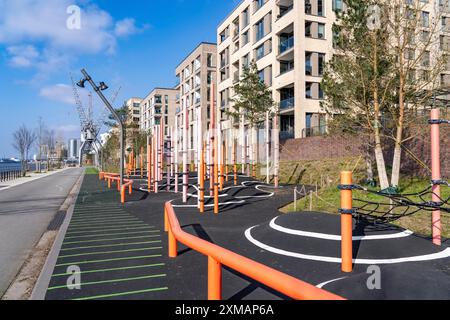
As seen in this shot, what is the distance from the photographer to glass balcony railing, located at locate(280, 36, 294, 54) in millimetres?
31797

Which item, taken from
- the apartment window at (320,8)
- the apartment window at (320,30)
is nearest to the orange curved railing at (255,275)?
the apartment window at (320,30)

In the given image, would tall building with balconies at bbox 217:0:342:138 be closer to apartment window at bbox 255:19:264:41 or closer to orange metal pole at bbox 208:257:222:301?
apartment window at bbox 255:19:264:41

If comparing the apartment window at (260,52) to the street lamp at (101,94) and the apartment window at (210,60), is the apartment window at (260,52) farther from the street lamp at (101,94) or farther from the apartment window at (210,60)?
the street lamp at (101,94)

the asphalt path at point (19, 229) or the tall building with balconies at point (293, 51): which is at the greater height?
the tall building with balconies at point (293, 51)

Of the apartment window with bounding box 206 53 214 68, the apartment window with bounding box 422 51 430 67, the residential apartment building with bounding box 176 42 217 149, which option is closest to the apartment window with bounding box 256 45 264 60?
the residential apartment building with bounding box 176 42 217 149

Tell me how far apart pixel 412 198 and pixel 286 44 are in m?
25.0

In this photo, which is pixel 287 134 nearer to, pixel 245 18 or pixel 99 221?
pixel 245 18

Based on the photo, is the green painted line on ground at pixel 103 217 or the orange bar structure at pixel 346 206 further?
the green painted line on ground at pixel 103 217

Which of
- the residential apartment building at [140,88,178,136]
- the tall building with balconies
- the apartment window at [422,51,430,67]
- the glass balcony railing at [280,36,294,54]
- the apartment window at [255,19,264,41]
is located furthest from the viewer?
the residential apartment building at [140,88,178,136]

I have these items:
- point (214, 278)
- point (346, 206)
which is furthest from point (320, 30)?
point (214, 278)

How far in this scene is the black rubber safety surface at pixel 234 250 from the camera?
163 inches

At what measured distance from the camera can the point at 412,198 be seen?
1118 cm

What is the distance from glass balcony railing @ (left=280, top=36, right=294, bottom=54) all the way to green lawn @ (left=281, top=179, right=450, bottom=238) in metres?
21.1

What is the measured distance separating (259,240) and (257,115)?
20.9 metres
